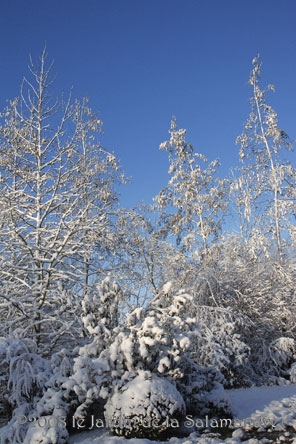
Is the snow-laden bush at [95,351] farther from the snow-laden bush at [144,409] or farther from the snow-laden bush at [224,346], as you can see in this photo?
the snow-laden bush at [224,346]

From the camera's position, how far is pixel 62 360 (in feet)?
21.7

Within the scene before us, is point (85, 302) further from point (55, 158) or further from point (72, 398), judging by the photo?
point (55, 158)

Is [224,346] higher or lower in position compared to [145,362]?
higher

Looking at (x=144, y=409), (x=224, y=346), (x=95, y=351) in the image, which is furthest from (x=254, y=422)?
(x=224, y=346)

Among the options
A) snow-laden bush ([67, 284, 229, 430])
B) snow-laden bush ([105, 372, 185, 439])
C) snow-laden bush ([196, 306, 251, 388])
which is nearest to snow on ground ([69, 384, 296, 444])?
snow-laden bush ([105, 372, 185, 439])

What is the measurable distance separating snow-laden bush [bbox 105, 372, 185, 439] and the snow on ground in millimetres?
237

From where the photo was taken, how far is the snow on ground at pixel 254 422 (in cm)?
509

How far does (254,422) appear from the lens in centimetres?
591

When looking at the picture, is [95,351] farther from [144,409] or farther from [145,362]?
[144,409]

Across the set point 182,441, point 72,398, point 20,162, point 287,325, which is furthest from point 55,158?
point 287,325

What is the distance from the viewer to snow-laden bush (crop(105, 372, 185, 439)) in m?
5.38

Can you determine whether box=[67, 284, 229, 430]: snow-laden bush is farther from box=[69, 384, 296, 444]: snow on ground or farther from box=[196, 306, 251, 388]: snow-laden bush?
box=[196, 306, 251, 388]: snow-laden bush

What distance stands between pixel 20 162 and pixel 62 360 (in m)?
7.74

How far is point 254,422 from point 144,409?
1.80 m
